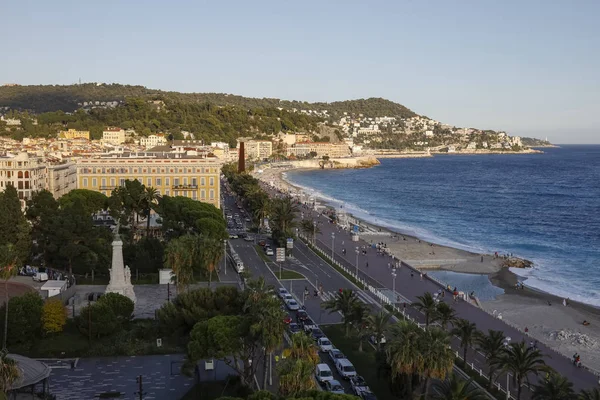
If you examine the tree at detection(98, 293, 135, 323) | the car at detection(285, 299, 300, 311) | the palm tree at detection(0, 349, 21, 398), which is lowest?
the car at detection(285, 299, 300, 311)

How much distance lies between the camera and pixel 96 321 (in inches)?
1105

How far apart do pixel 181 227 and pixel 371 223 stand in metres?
36.0

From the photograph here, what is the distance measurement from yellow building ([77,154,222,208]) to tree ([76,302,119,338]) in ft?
120

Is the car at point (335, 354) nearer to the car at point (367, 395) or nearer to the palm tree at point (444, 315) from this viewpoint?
the car at point (367, 395)

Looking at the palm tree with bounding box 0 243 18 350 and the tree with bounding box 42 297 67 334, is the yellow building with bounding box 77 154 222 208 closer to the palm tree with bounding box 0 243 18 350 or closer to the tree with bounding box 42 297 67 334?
the palm tree with bounding box 0 243 18 350

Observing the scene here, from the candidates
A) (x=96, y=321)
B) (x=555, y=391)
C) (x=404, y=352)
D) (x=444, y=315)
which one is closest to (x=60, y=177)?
(x=96, y=321)

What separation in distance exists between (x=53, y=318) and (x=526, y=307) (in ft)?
93.4

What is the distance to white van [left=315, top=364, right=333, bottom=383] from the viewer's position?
2330 centimetres

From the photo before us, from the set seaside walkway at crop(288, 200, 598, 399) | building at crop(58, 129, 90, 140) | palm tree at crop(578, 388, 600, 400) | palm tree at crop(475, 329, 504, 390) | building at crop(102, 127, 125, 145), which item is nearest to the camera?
palm tree at crop(578, 388, 600, 400)

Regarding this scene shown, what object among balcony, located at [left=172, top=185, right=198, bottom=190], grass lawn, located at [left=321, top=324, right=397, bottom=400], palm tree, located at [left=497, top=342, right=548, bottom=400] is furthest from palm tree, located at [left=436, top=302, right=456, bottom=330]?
balcony, located at [left=172, top=185, right=198, bottom=190]

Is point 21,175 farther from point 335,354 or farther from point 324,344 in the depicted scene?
point 335,354

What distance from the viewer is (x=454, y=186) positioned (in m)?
130

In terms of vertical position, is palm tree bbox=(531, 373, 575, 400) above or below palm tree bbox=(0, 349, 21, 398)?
below

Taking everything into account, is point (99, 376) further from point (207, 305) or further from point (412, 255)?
point (412, 255)
